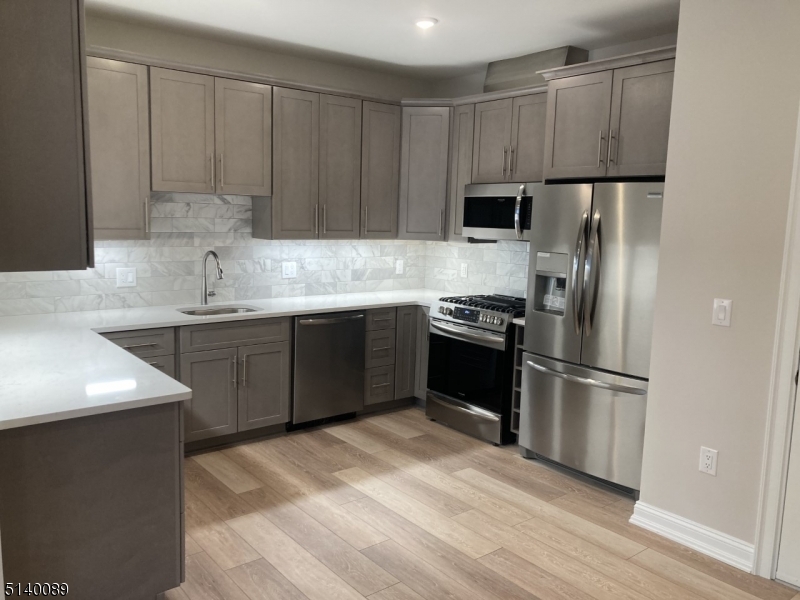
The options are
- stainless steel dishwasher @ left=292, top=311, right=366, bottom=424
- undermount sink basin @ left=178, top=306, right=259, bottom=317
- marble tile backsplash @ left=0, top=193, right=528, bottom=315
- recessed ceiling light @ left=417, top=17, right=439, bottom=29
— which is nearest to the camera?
recessed ceiling light @ left=417, top=17, right=439, bottom=29

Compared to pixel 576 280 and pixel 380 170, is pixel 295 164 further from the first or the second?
pixel 576 280

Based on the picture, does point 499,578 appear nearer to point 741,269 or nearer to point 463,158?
point 741,269

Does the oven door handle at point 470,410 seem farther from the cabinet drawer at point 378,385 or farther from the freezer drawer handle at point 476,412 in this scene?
the cabinet drawer at point 378,385

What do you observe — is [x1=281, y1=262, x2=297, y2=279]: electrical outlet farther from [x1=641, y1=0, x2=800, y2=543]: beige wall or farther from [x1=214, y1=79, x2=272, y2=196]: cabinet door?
[x1=641, y1=0, x2=800, y2=543]: beige wall

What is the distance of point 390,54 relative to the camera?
4559 millimetres

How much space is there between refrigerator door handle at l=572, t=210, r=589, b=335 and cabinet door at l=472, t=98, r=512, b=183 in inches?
40.4

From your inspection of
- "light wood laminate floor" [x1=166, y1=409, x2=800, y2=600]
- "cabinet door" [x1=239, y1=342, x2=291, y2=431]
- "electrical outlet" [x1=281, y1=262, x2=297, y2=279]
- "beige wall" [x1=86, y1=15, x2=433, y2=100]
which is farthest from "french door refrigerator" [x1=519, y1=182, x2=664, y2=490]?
"beige wall" [x1=86, y1=15, x2=433, y2=100]

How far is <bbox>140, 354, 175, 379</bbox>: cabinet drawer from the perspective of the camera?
12.0ft

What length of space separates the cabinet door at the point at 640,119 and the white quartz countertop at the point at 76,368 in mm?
2323

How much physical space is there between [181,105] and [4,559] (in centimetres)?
279

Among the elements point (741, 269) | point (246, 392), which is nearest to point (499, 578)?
point (741, 269)

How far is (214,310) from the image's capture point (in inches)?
168

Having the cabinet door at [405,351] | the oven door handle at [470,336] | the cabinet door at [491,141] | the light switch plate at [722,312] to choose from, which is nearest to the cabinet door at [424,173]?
the cabinet door at [491,141]

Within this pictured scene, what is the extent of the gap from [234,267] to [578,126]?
2506 millimetres
